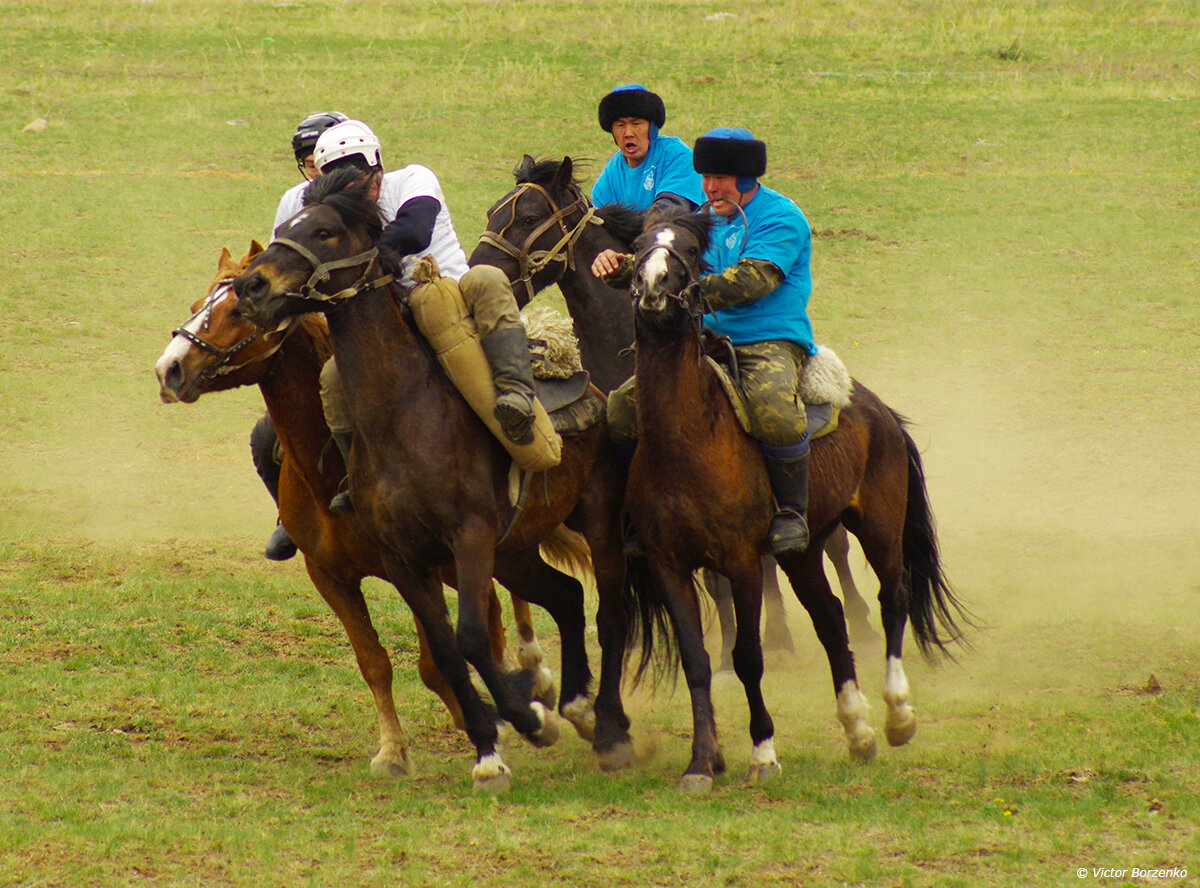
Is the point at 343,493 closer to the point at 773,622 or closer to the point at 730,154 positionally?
the point at 730,154

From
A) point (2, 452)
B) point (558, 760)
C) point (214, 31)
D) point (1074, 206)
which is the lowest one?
point (558, 760)

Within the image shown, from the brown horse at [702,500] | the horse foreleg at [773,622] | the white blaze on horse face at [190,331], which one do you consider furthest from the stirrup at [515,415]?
the horse foreleg at [773,622]

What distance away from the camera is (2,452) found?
437 inches

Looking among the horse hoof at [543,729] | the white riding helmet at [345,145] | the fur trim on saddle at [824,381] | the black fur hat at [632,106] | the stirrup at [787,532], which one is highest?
the black fur hat at [632,106]

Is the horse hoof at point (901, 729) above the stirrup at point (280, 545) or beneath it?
beneath

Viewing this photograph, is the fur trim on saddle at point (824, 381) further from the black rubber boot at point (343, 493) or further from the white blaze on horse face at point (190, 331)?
the white blaze on horse face at point (190, 331)

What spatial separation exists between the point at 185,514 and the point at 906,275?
9298 mm

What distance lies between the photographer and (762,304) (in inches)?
247

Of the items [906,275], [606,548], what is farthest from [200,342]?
[906,275]

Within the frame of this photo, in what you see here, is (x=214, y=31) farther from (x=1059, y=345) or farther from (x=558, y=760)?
(x=558, y=760)

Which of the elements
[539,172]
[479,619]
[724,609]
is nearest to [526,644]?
[724,609]

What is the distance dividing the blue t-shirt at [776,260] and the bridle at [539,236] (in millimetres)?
861

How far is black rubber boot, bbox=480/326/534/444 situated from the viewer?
18.4ft

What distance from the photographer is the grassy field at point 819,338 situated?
512 centimetres
